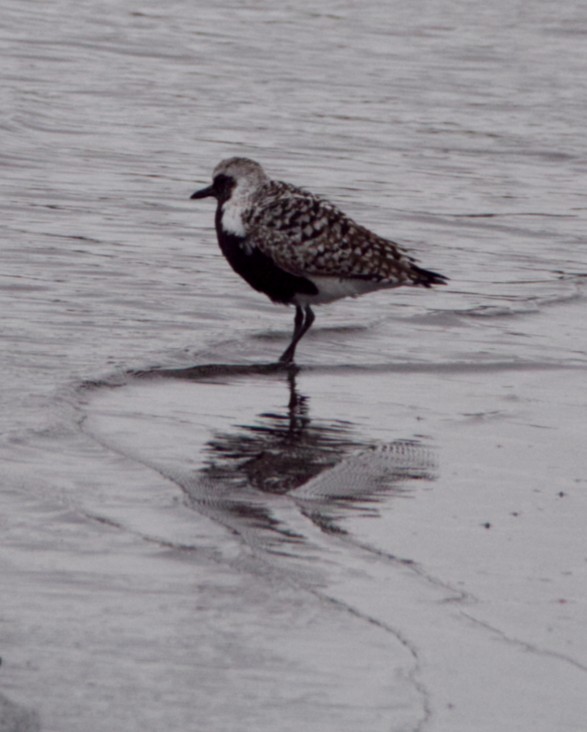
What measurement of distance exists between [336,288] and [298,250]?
1.13 feet

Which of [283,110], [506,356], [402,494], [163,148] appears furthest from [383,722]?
[283,110]

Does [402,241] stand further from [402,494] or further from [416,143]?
[402,494]

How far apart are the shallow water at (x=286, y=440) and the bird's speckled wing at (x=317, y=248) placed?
1.59 feet

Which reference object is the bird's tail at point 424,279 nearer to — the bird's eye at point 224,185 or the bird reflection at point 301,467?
the bird's eye at point 224,185

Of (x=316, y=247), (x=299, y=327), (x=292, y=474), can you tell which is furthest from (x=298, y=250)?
(x=292, y=474)

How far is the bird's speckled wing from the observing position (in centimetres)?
939

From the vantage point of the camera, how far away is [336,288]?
9.56m

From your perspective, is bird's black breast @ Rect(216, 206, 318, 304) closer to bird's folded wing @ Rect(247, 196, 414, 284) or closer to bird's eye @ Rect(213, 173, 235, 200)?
bird's folded wing @ Rect(247, 196, 414, 284)

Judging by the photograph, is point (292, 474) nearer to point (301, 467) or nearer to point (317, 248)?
point (301, 467)

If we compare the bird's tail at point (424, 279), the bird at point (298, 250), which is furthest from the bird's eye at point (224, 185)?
the bird's tail at point (424, 279)

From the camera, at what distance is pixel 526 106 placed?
20406 mm

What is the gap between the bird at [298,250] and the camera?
30.9ft

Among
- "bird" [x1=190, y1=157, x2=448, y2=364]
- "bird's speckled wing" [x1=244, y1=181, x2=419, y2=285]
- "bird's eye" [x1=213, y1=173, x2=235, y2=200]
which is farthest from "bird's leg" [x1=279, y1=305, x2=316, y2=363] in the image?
"bird's eye" [x1=213, y1=173, x2=235, y2=200]

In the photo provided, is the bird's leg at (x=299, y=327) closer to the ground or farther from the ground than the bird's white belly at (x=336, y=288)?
closer to the ground
